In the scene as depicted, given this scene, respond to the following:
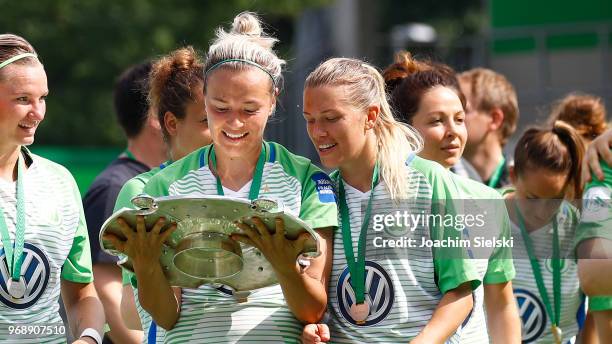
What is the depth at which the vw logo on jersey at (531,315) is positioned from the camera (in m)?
5.64

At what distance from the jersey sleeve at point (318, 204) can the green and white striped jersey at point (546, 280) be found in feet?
5.23

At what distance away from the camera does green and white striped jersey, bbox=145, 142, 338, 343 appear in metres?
4.21

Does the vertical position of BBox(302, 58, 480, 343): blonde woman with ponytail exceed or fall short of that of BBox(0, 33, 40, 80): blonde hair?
it falls short

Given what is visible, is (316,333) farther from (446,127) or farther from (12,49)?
(12,49)

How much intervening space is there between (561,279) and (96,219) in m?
Answer: 2.24

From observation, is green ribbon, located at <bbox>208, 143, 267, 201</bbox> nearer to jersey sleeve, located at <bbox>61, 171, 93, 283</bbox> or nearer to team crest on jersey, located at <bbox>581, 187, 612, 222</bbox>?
jersey sleeve, located at <bbox>61, 171, 93, 283</bbox>

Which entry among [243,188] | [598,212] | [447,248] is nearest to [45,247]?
[243,188]

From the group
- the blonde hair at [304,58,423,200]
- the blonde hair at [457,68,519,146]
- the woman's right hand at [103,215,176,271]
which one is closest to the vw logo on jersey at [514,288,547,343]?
the blonde hair at [457,68,519,146]

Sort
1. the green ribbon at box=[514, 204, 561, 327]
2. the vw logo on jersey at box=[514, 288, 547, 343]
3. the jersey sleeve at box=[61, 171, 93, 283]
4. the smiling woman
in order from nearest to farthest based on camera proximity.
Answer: the jersey sleeve at box=[61, 171, 93, 283] < the smiling woman < the green ribbon at box=[514, 204, 561, 327] < the vw logo on jersey at box=[514, 288, 547, 343]

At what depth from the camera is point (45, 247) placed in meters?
4.47

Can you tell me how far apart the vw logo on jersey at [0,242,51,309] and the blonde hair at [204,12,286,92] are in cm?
95

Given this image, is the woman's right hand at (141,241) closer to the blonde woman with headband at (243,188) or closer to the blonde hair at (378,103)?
the blonde woman with headband at (243,188)

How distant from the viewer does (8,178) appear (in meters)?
4.52

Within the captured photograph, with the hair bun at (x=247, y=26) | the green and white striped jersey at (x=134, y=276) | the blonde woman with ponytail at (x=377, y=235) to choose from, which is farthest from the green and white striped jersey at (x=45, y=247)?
the blonde woman with ponytail at (x=377, y=235)
